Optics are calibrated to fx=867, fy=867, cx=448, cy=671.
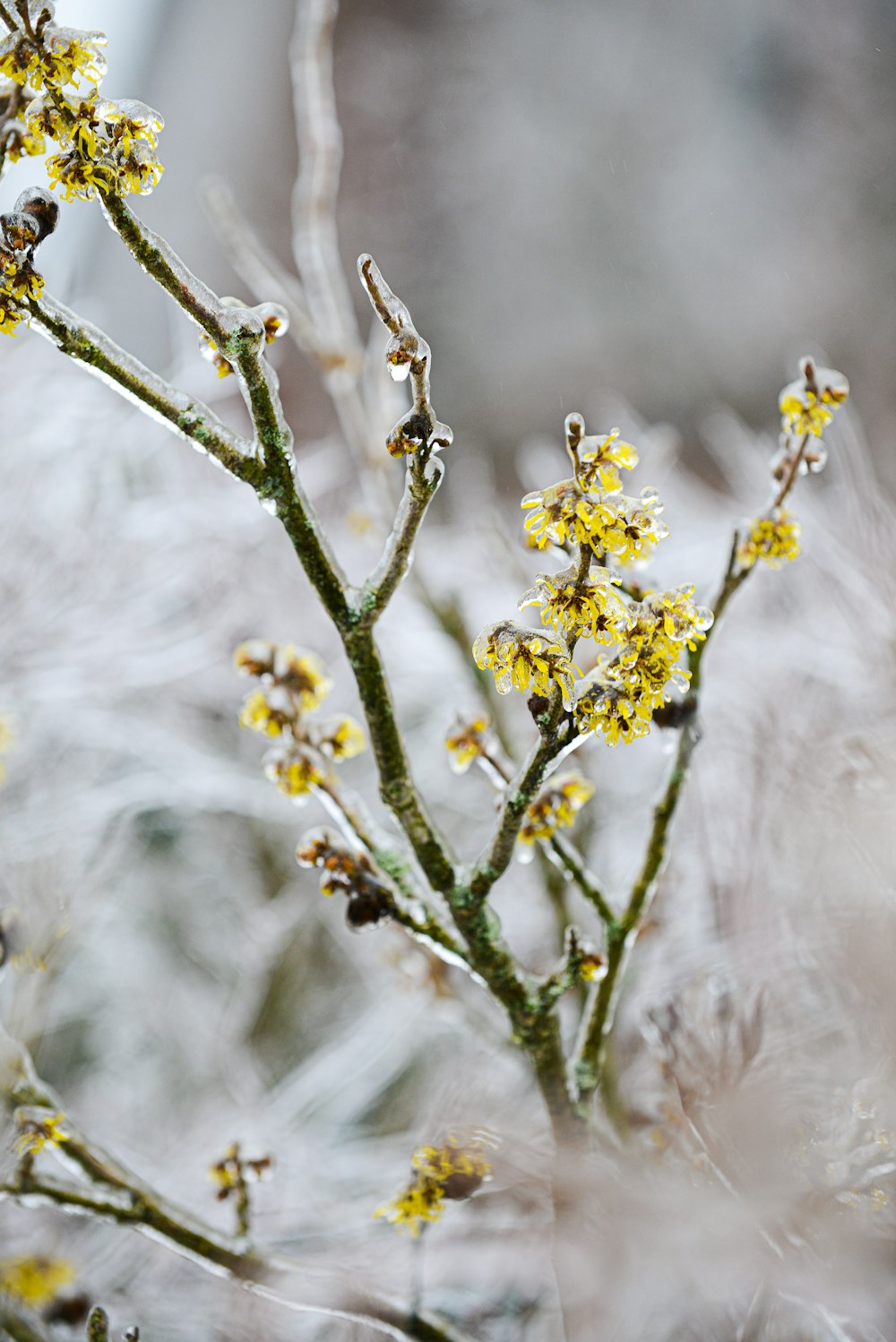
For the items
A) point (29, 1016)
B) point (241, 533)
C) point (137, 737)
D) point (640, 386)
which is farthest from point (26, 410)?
point (640, 386)

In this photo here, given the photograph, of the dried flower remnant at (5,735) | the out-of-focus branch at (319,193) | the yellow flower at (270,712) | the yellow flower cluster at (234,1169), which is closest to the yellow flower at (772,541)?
the yellow flower at (270,712)

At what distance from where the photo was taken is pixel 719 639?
120 centimetres

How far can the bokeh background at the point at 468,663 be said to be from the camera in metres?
0.65

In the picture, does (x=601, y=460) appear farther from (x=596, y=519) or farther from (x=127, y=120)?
(x=127, y=120)

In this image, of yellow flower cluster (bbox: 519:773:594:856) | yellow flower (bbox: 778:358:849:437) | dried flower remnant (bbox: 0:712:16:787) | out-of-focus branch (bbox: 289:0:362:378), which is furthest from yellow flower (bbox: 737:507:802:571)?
dried flower remnant (bbox: 0:712:16:787)

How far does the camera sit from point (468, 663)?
1078mm

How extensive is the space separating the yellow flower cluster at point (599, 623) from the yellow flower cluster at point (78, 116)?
23 centimetres

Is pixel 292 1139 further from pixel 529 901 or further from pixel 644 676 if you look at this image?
pixel 644 676

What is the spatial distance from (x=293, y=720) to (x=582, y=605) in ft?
0.75

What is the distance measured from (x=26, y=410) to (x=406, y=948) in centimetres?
97

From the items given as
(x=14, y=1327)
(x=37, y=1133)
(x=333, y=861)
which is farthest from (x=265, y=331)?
(x=14, y=1327)

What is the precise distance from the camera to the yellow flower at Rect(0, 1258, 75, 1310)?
76cm

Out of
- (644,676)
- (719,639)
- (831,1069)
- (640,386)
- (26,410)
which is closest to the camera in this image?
(644,676)

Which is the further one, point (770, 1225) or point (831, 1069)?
point (831, 1069)
